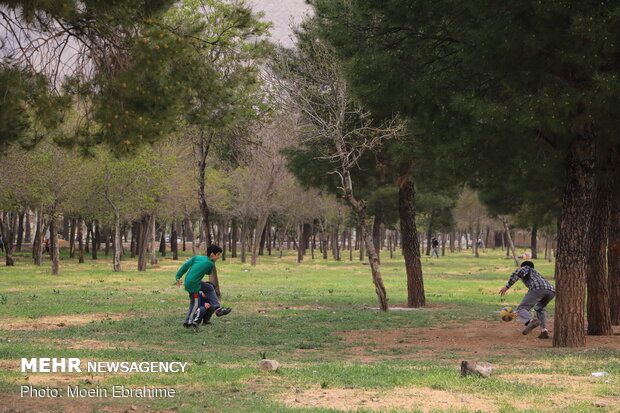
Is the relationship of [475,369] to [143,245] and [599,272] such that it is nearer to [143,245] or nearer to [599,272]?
[599,272]

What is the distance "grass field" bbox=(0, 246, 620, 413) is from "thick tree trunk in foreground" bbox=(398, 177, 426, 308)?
3.67 feet

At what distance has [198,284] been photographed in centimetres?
1380

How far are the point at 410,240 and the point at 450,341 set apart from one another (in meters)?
6.76

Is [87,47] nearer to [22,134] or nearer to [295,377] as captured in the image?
[22,134]

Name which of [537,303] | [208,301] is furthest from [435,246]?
[208,301]

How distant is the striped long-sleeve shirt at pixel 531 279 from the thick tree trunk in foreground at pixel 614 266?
10.3ft

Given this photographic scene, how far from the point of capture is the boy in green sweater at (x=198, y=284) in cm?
1376

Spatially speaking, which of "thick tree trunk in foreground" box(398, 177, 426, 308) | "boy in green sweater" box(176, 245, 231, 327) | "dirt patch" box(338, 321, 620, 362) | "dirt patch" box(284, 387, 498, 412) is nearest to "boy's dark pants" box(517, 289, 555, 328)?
"dirt patch" box(338, 321, 620, 362)

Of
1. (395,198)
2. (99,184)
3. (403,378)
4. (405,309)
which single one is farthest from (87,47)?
(99,184)

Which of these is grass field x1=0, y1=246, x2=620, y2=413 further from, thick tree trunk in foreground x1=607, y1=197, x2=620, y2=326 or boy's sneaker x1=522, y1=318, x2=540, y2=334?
thick tree trunk in foreground x1=607, y1=197, x2=620, y2=326

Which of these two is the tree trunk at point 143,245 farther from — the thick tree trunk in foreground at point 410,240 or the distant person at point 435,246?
the distant person at point 435,246

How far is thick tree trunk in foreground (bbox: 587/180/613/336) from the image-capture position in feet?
46.3

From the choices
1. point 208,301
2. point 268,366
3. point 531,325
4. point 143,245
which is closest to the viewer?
point 268,366

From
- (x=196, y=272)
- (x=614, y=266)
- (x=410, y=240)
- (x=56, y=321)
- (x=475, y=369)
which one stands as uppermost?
(x=410, y=240)
